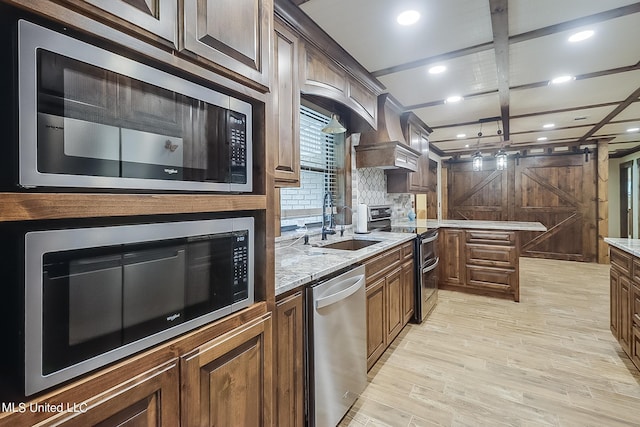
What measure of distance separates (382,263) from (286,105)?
4.52 feet

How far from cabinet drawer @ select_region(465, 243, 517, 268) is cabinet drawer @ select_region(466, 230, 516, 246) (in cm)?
6

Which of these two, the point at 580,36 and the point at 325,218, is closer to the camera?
the point at 580,36

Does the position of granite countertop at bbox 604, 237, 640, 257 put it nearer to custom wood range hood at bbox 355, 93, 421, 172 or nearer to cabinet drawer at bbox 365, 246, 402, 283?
cabinet drawer at bbox 365, 246, 402, 283

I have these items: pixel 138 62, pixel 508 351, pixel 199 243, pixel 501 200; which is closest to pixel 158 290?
pixel 199 243

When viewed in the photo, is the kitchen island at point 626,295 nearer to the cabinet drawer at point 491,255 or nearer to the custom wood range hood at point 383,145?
the cabinet drawer at point 491,255

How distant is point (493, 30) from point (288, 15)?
146 centimetres

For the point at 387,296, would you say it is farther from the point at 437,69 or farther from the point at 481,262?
the point at 481,262

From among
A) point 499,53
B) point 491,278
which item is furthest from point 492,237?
point 499,53

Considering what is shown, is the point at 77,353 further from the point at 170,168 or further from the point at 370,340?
the point at 370,340

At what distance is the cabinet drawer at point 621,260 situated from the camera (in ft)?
7.31

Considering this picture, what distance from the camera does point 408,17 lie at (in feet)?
6.64

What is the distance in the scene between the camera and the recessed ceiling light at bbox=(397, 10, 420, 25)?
197 centimetres

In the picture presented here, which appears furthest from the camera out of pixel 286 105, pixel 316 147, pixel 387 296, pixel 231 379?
pixel 316 147

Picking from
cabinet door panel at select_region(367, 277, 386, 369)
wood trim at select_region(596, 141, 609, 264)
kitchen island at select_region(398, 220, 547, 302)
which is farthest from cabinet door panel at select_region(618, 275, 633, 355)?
wood trim at select_region(596, 141, 609, 264)
